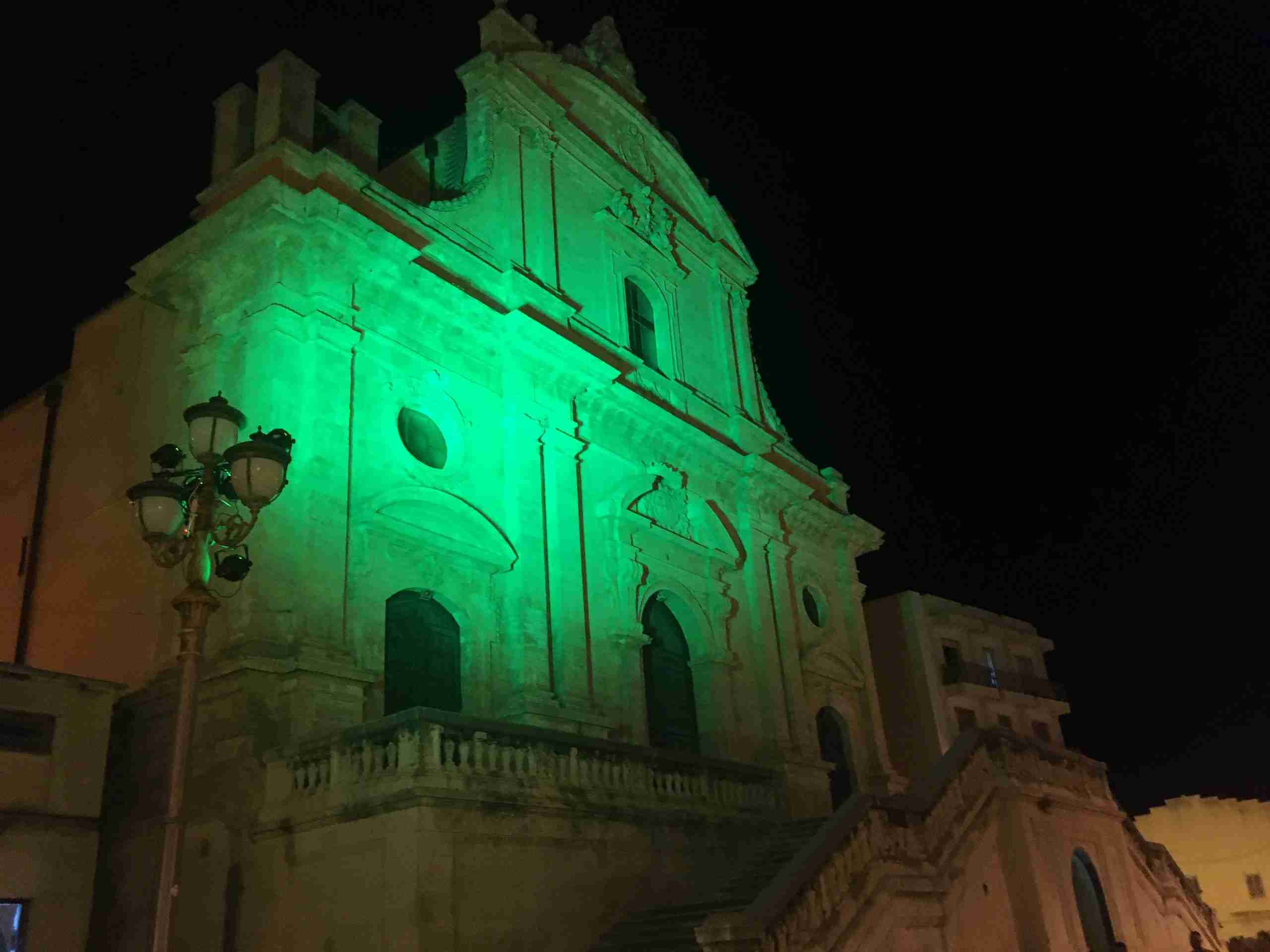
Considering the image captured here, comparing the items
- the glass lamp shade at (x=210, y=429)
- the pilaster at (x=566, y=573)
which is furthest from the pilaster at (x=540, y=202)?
the glass lamp shade at (x=210, y=429)

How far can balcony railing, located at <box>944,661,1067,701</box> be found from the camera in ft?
104

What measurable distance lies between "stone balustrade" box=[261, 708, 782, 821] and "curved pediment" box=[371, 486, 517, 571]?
345 centimetres

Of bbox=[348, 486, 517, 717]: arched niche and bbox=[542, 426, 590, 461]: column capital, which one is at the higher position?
bbox=[542, 426, 590, 461]: column capital

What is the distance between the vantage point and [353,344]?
43.2 feet

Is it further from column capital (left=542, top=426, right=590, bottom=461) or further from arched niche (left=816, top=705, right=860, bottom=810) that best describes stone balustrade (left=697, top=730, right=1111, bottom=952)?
column capital (left=542, top=426, right=590, bottom=461)

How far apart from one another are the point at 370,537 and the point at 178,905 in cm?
411

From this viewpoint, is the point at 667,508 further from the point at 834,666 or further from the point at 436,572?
the point at 436,572

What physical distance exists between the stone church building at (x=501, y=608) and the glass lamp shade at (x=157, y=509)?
3.08 metres

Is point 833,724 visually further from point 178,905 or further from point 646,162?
point 178,905

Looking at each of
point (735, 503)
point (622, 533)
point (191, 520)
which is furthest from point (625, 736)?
point (191, 520)

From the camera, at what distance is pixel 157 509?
6859 mm

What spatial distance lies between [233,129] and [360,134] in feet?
5.43

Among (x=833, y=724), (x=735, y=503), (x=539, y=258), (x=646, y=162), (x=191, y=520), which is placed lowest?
(x=191, y=520)

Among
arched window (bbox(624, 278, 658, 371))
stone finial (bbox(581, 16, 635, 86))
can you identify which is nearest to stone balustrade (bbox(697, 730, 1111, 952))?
arched window (bbox(624, 278, 658, 371))
